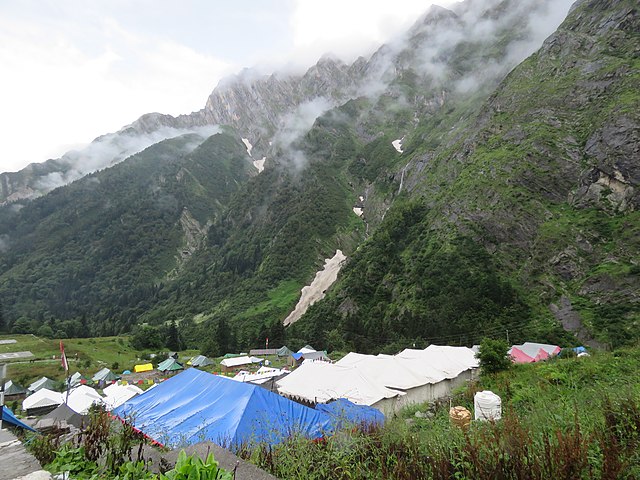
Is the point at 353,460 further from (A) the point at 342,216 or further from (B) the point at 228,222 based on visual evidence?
(B) the point at 228,222

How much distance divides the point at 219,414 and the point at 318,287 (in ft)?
380

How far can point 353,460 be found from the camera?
3.84m

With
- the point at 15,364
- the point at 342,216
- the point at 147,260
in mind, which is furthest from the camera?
the point at 147,260

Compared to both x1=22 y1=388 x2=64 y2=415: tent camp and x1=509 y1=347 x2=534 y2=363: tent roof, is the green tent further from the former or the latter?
x1=509 y1=347 x2=534 y2=363: tent roof

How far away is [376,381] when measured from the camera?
68.4 ft

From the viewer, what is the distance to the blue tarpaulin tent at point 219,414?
828 cm

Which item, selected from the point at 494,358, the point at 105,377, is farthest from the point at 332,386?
the point at 105,377

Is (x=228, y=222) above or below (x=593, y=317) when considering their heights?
above

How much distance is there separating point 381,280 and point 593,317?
158 feet

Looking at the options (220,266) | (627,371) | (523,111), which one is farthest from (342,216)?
(627,371)

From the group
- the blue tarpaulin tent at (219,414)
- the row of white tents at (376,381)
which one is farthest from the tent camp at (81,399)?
the blue tarpaulin tent at (219,414)

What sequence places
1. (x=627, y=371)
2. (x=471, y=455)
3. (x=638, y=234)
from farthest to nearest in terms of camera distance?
(x=638, y=234) → (x=627, y=371) → (x=471, y=455)

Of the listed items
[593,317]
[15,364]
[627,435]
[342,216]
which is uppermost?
[342,216]

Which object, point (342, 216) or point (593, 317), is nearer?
point (593, 317)
